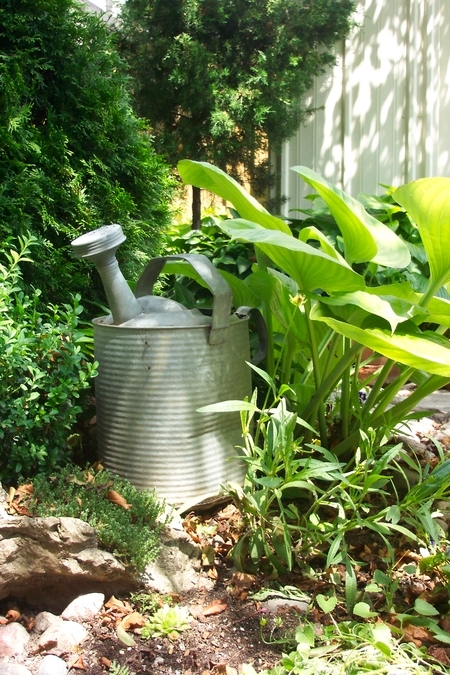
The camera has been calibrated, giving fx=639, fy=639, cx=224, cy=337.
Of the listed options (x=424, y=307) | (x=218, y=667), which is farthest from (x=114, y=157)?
(x=218, y=667)

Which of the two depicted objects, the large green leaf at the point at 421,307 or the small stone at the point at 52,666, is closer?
the small stone at the point at 52,666

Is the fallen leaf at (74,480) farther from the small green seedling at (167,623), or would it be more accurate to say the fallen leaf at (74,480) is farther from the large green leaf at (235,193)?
the large green leaf at (235,193)

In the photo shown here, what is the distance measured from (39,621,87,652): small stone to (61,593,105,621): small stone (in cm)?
4

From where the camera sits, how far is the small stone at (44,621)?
4.92ft

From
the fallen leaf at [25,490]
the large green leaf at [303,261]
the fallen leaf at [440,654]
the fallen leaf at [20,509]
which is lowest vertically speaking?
the fallen leaf at [440,654]

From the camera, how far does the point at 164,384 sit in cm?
188

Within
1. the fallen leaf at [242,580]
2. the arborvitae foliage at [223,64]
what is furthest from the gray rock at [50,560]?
the arborvitae foliage at [223,64]

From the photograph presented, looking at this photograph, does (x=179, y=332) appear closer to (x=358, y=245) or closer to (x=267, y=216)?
(x=267, y=216)

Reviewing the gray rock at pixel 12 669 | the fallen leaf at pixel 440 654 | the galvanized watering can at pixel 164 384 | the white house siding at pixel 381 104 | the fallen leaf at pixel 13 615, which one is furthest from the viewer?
the white house siding at pixel 381 104

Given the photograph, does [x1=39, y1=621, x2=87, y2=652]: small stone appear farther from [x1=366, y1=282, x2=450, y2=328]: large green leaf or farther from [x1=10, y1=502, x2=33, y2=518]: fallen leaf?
[x1=366, y1=282, x2=450, y2=328]: large green leaf

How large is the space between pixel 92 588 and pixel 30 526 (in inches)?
10.3

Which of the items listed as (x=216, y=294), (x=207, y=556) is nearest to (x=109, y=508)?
(x=207, y=556)

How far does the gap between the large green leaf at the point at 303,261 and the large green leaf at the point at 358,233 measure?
10 centimetres

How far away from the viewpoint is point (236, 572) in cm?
173
